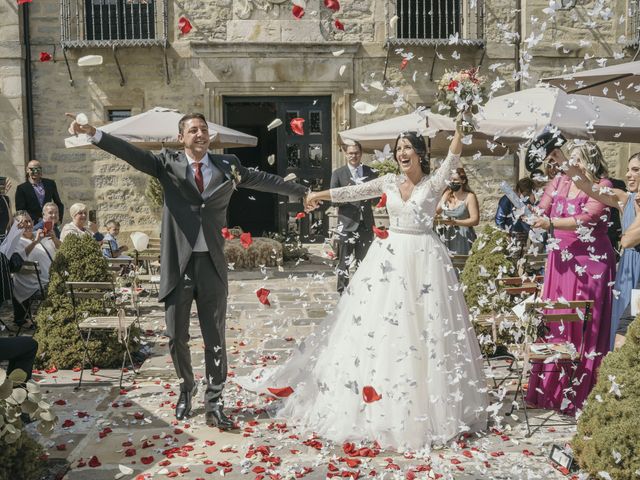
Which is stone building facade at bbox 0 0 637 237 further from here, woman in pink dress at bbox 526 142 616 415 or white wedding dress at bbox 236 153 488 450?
white wedding dress at bbox 236 153 488 450

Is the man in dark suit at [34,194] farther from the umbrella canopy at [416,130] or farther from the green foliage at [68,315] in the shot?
the umbrella canopy at [416,130]

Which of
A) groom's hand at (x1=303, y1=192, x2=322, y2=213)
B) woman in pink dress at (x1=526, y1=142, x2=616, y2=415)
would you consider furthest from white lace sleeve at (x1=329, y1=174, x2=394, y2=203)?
woman in pink dress at (x1=526, y1=142, x2=616, y2=415)

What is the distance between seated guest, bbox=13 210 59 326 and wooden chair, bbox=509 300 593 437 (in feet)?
17.7

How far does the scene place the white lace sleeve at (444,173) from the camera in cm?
465

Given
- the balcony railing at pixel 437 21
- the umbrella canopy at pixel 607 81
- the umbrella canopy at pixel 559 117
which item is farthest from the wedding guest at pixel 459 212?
the balcony railing at pixel 437 21

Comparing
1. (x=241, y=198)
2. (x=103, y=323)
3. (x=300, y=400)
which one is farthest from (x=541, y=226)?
(x=241, y=198)

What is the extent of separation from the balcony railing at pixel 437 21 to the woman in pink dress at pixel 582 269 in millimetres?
9583

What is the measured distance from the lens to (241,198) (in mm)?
17922

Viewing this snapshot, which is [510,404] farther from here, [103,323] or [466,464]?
[103,323]

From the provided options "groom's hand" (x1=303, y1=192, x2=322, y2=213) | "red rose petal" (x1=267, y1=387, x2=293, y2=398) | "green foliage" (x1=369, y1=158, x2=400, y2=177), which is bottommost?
"red rose petal" (x1=267, y1=387, x2=293, y2=398)

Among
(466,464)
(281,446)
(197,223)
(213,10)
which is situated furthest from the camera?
(213,10)

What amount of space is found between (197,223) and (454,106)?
1.82m

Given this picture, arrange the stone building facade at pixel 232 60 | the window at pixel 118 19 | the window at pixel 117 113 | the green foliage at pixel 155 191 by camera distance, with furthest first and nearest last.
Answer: the window at pixel 117 113 < the window at pixel 118 19 < the stone building facade at pixel 232 60 < the green foliage at pixel 155 191

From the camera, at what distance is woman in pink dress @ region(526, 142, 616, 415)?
5.02 meters
